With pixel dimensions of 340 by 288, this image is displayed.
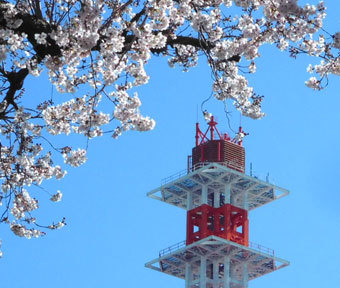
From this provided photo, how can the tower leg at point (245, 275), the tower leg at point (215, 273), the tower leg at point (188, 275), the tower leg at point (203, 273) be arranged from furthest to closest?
the tower leg at point (188, 275)
the tower leg at point (245, 275)
the tower leg at point (215, 273)
the tower leg at point (203, 273)

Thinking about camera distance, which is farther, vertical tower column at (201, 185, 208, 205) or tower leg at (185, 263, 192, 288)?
vertical tower column at (201, 185, 208, 205)

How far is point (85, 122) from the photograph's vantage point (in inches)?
678

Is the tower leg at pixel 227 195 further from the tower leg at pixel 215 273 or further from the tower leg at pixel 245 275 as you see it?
the tower leg at pixel 245 275

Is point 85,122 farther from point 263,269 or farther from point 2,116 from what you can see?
point 263,269

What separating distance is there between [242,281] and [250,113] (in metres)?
58.6

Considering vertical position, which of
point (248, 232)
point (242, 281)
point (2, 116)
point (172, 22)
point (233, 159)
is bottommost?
point (2, 116)

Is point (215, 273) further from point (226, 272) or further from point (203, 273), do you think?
point (203, 273)

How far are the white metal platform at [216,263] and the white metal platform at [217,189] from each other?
177 inches

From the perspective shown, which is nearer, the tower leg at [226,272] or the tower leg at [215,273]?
the tower leg at [226,272]

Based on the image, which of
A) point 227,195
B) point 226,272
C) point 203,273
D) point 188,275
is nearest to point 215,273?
point 226,272

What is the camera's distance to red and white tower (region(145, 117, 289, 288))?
7600 cm

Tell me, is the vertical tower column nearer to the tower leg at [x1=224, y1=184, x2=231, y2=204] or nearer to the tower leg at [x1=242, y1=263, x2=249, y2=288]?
the tower leg at [x1=224, y1=184, x2=231, y2=204]

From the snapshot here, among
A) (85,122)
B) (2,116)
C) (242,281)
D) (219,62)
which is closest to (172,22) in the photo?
(219,62)

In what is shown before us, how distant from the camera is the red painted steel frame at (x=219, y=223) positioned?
77.2m
